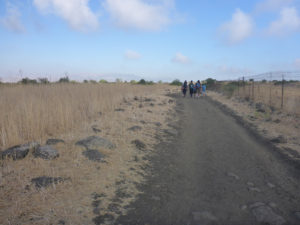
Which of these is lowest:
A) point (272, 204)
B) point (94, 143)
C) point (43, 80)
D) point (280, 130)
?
point (272, 204)

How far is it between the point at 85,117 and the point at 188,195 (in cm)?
604

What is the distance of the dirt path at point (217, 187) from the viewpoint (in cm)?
329

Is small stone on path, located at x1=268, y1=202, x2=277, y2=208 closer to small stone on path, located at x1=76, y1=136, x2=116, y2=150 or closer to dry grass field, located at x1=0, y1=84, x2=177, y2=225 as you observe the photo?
dry grass field, located at x1=0, y1=84, x2=177, y2=225

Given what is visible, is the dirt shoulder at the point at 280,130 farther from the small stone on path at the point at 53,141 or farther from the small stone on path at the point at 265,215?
the small stone on path at the point at 53,141

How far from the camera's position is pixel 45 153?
4789 mm

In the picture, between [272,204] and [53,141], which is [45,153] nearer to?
[53,141]

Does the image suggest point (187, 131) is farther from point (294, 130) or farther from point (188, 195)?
point (188, 195)

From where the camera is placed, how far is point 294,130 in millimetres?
8961

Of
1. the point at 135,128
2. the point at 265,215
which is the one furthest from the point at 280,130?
the point at 265,215

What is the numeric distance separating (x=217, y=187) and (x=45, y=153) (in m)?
3.37

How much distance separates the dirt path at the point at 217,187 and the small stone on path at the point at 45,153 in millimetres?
1968

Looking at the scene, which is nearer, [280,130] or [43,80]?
[280,130]

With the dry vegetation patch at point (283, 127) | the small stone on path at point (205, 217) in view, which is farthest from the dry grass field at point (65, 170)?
the dry vegetation patch at point (283, 127)

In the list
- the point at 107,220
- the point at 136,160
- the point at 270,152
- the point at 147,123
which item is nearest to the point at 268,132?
the point at 270,152
